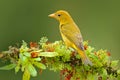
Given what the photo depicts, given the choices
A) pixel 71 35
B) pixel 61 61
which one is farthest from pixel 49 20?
pixel 61 61

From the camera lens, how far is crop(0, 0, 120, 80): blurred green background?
14.3 m

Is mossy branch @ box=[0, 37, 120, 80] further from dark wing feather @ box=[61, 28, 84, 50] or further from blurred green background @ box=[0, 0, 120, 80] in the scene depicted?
blurred green background @ box=[0, 0, 120, 80]

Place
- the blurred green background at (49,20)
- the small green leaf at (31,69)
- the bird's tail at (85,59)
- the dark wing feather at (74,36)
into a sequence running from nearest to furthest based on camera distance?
the small green leaf at (31,69) < the bird's tail at (85,59) < the dark wing feather at (74,36) < the blurred green background at (49,20)

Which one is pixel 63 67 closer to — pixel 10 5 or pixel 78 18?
pixel 78 18

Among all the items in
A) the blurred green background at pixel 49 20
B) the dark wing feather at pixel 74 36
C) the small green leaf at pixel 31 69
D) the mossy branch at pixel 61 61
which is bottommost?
the small green leaf at pixel 31 69

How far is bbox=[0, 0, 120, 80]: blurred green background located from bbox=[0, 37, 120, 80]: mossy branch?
899 centimetres

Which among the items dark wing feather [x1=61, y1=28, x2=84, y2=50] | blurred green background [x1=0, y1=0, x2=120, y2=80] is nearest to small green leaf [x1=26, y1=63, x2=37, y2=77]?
dark wing feather [x1=61, y1=28, x2=84, y2=50]

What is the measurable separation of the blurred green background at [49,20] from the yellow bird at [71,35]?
24.7 feet

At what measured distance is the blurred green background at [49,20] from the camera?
14.3 metres

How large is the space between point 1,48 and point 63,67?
33.3ft

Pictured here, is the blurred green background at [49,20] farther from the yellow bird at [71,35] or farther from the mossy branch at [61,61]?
the mossy branch at [61,61]

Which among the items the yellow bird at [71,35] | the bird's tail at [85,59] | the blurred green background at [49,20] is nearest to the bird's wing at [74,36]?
the yellow bird at [71,35]

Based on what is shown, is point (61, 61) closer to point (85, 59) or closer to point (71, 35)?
point (85, 59)

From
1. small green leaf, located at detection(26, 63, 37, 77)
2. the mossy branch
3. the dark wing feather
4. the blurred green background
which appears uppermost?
the blurred green background
